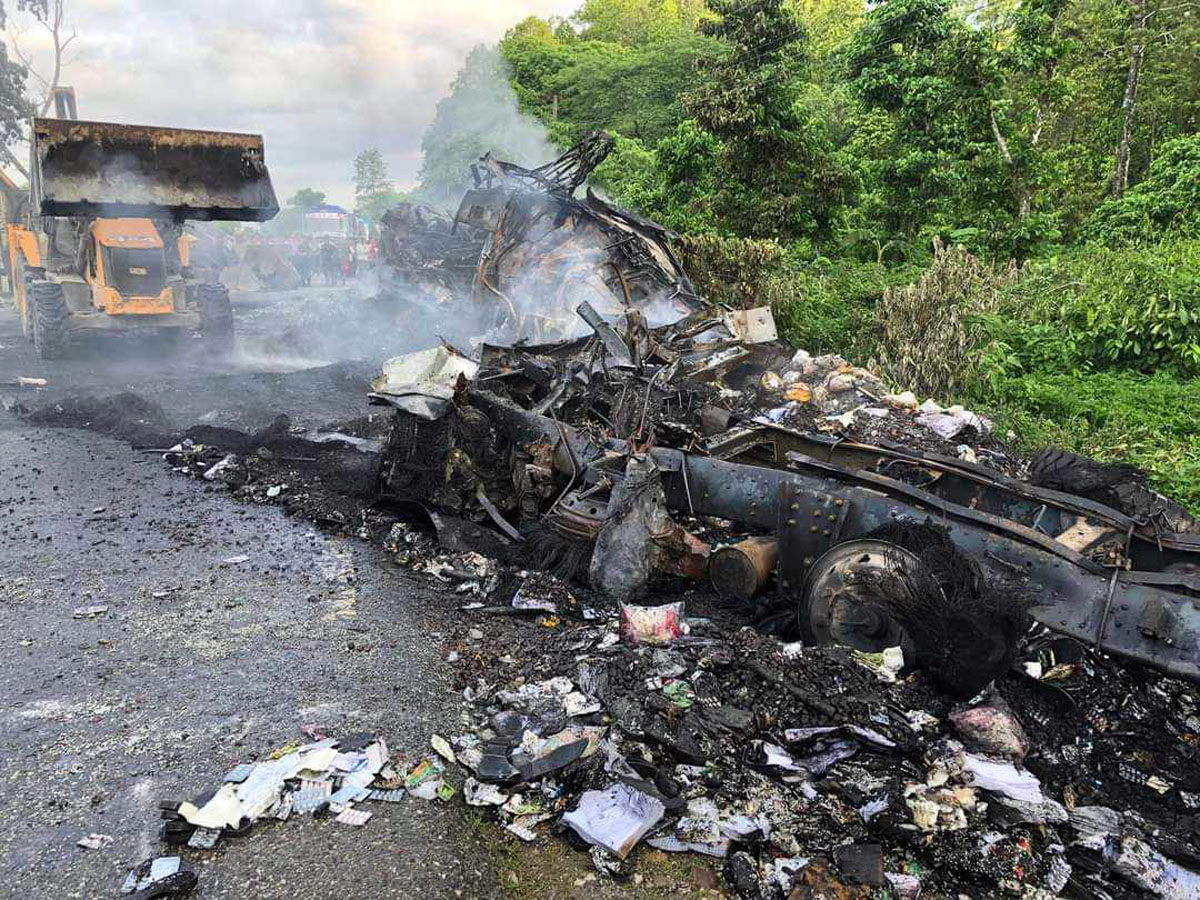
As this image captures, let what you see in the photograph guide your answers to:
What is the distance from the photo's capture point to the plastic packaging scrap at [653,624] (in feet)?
13.0

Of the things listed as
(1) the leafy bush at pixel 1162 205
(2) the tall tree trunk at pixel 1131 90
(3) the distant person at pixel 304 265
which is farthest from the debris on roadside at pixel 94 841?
(3) the distant person at pixel 304 265

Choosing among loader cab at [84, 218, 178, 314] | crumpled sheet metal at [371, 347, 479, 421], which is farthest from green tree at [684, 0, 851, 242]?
loader cab at [84, 218, 178, 314]

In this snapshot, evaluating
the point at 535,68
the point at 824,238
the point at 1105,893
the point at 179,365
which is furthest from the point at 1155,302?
the point at 535,68

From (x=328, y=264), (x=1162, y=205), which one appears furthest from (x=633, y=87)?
(x=1162, y=205)

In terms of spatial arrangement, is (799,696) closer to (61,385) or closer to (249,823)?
(249,823)

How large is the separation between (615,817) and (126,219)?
1274 centimetres

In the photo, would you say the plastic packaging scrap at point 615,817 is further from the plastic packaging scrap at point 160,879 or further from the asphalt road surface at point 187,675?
the plastic packaging scrap at point 160,879

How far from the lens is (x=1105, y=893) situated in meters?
2.62

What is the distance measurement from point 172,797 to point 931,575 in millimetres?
3125

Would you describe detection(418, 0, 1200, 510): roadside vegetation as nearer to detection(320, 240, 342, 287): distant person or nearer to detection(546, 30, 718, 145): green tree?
detection(546, 30, 718, 145): green tree

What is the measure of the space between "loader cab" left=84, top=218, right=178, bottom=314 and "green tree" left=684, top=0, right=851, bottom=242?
32.4 feet

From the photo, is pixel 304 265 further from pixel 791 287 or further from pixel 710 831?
pixel 710 831

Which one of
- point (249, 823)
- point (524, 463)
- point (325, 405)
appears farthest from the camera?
point (325, 405)

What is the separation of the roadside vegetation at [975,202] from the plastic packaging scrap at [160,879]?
7089 mm
